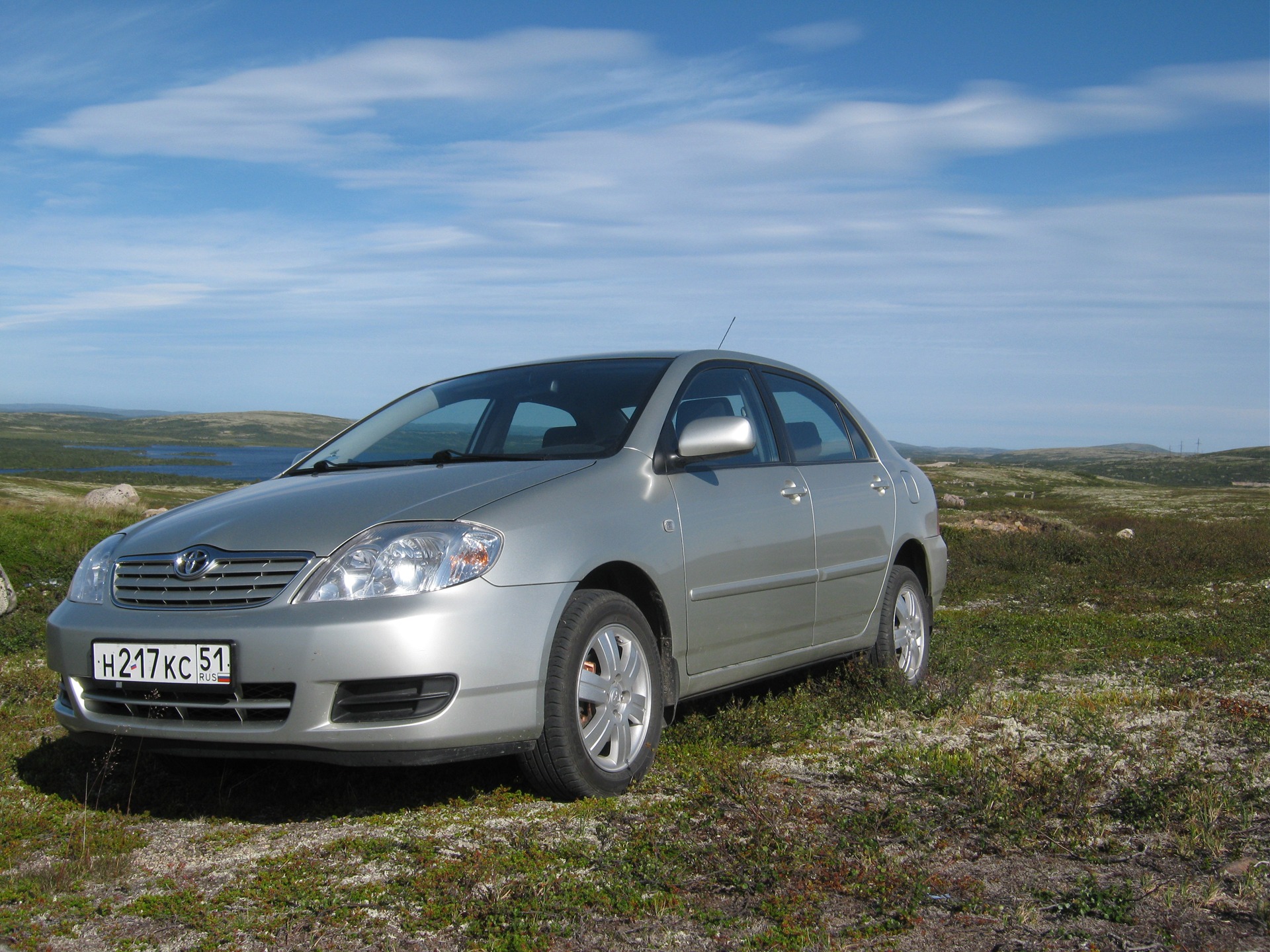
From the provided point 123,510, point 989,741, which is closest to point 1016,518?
point 123,510

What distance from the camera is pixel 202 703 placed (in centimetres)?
377

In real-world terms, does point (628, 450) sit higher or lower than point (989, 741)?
higher

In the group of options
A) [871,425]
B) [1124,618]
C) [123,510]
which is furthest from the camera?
[123,510]

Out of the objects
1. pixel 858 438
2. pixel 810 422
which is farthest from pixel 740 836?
pixel 858 438

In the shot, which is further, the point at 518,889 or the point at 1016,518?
the point at 1016,518

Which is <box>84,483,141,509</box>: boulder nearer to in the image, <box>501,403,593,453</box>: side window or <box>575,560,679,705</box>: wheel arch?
<box>501,403,593,453</box>: side window

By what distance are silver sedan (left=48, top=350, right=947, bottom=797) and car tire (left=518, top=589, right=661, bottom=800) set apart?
1 centimetres

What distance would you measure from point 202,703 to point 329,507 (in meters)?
0.80

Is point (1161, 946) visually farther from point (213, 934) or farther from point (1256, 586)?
→ point (1256, 586)

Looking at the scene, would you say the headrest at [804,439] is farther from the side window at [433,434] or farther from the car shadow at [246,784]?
the car shadow at [246,784]

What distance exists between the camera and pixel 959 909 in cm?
295

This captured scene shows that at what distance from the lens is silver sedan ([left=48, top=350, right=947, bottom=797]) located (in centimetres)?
366

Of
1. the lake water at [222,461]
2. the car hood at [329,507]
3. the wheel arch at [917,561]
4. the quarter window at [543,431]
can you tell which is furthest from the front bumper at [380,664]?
the lake water at [222,461]

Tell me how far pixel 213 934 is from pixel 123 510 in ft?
64.7
